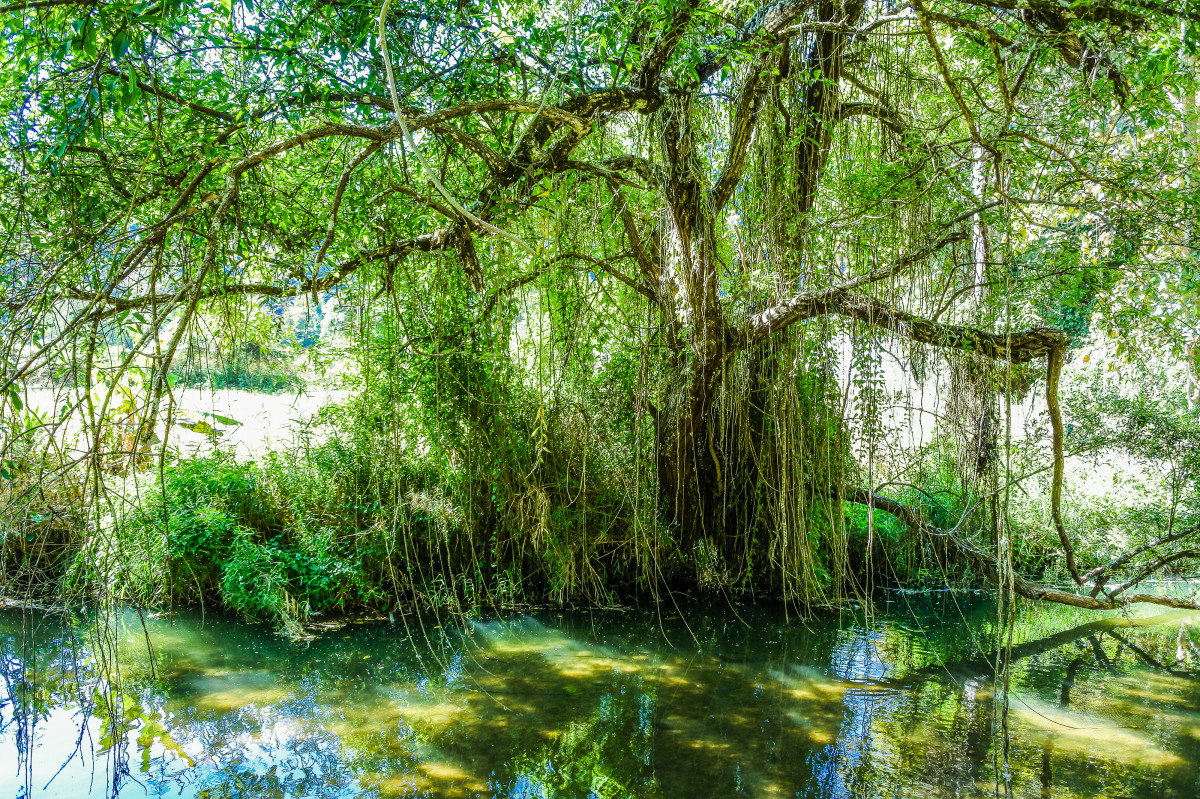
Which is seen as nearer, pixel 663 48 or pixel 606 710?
pixel 663 48

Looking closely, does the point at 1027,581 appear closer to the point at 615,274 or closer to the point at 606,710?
the point at 606,710

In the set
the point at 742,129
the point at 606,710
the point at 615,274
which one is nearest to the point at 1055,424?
the point at 742,129

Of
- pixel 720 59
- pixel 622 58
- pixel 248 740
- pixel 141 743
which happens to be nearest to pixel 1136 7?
pixel 720 59

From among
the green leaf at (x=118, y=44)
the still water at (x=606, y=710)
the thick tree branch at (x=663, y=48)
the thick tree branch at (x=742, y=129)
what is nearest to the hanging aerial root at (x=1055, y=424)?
the still water at (x=606, y=710)

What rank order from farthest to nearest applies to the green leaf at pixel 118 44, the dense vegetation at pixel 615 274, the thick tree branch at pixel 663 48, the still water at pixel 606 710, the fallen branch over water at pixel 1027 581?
the fallen branch over water at pixel 1027 581 < the thick tree branch at pixel 663 48 < the still water at pixel 606 710 < the dense vegetation at pixel 615 274 < the green leaf at pixel 118 44

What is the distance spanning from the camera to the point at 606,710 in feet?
12.6

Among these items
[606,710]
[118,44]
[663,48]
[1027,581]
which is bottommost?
[606,710]

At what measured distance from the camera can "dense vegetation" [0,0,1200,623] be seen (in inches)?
119

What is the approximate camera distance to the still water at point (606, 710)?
10.3 ft

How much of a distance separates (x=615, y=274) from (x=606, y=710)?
7.82ft

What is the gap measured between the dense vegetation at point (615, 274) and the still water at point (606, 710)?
485 millimetres

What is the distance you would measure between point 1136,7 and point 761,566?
383 centimetres

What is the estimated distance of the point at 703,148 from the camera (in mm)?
4641

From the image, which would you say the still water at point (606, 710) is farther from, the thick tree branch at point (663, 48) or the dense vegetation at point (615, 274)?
the thick tree branch at point (663, 48)
